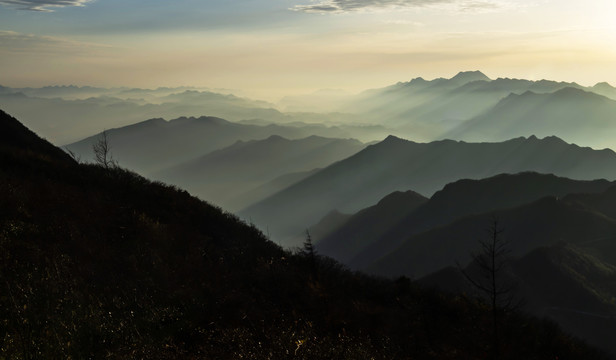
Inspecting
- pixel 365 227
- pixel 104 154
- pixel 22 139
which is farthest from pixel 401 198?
pixel 104 154

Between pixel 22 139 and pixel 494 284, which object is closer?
pixel 494 284

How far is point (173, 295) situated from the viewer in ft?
31.8

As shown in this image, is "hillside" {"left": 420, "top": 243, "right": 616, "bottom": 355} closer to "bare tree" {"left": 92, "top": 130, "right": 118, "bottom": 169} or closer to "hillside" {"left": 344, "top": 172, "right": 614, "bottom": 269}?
"bare tree" {"left": 92, "top": 130, "right": 118, "bottom": 169}

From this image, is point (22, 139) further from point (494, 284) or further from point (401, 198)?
point (401, 198)

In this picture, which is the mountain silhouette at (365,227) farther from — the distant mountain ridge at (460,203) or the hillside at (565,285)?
the hillside at (565,285)

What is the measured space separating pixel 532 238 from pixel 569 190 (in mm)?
50358

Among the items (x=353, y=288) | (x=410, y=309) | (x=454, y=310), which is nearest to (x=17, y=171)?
(x=353, y=288)

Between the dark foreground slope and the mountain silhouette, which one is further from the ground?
the dark foreground slope

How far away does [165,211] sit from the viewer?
21562 mm

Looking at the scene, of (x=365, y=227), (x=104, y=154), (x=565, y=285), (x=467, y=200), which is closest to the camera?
(x=104, y=154)

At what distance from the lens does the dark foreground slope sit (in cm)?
685

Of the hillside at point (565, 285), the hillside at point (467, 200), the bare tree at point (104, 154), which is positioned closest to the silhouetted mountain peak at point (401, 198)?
the hillside at point (467, 200)

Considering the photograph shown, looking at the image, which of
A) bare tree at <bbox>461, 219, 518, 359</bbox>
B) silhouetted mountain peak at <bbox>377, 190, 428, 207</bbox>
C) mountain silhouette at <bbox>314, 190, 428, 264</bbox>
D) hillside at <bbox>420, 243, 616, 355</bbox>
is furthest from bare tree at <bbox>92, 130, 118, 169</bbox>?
silhouetted mountain peak at <bbox>377, 190, 428, 207</bbox>

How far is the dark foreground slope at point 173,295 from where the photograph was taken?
22.5 ft
